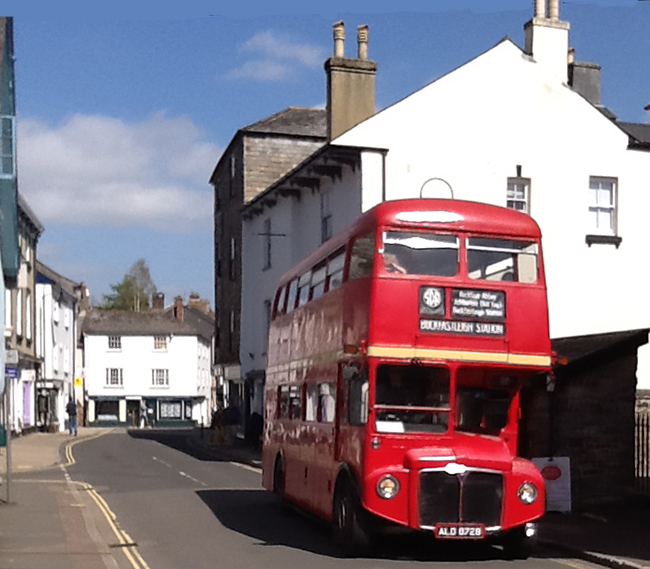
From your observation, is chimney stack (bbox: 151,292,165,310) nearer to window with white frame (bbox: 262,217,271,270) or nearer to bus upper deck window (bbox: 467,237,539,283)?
window with white frame (bbox: 262,217,271,270)

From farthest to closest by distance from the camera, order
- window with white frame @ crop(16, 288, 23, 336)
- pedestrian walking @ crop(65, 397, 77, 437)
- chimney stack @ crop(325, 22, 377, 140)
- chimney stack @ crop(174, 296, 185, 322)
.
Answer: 1. chimney stack @ crop(174, 296, 185, 322)
2. pedestrian walking @ crop(65, 397, 77, 437)
3. window with white frame @ crop(16, 288, 23, 336)
4. chimney stack @ crop(325, 22, 377, 140)

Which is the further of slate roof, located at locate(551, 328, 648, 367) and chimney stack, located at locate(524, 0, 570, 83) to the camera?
chimney stack, located at locate(524, 0, 570, 83)

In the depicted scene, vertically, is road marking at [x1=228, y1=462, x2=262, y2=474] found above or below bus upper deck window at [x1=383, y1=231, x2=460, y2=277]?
below

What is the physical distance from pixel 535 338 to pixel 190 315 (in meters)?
92.5

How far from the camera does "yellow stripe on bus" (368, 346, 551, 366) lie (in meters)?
12.8

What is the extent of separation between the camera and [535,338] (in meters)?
13.1

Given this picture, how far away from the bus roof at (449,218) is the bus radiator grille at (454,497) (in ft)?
9.76

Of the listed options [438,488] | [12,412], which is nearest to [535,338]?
[438,488]

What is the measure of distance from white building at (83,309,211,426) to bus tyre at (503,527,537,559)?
3169 inches

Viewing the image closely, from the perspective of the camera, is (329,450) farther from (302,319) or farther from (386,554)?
(302,319)

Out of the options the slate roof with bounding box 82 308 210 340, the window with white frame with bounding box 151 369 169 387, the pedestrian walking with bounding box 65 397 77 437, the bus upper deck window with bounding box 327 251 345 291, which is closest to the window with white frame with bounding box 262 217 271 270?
the pedestrian walking with bounding box 65 397 77 437

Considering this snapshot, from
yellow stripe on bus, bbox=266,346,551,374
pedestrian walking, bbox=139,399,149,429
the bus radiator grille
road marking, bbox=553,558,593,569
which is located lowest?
pedestrian walking, bbox=139,399,149,429

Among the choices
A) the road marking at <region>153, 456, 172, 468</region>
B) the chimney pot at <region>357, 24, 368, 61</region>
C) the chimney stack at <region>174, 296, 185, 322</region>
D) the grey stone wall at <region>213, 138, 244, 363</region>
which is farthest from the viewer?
the chimney stack at <region>174, 296, 185, 322</region>

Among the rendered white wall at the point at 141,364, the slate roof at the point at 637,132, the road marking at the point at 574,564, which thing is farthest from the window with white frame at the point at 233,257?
the rendered white wall at the point at 141,364
